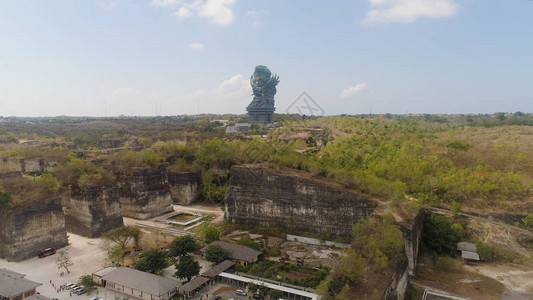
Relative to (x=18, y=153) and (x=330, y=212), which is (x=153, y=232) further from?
(x=18, y=153)

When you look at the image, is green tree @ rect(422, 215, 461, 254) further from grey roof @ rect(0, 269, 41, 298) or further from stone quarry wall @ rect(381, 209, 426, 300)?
grey roof @ rect(0, 269, 41, 298)

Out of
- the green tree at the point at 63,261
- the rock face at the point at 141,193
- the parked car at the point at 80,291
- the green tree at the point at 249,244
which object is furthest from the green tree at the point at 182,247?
the rock face at the point at 141,193

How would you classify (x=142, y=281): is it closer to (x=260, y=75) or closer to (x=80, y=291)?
(x=80, y=291)

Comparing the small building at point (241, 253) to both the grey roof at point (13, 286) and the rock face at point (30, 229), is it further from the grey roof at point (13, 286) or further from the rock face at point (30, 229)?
the rock face at point (30, 229)

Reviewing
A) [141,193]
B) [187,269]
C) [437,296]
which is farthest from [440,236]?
[141,193]

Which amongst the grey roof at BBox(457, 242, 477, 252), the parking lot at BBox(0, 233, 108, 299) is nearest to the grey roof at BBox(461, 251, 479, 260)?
the grey roof at BBox(457, 242, 477, 252)
